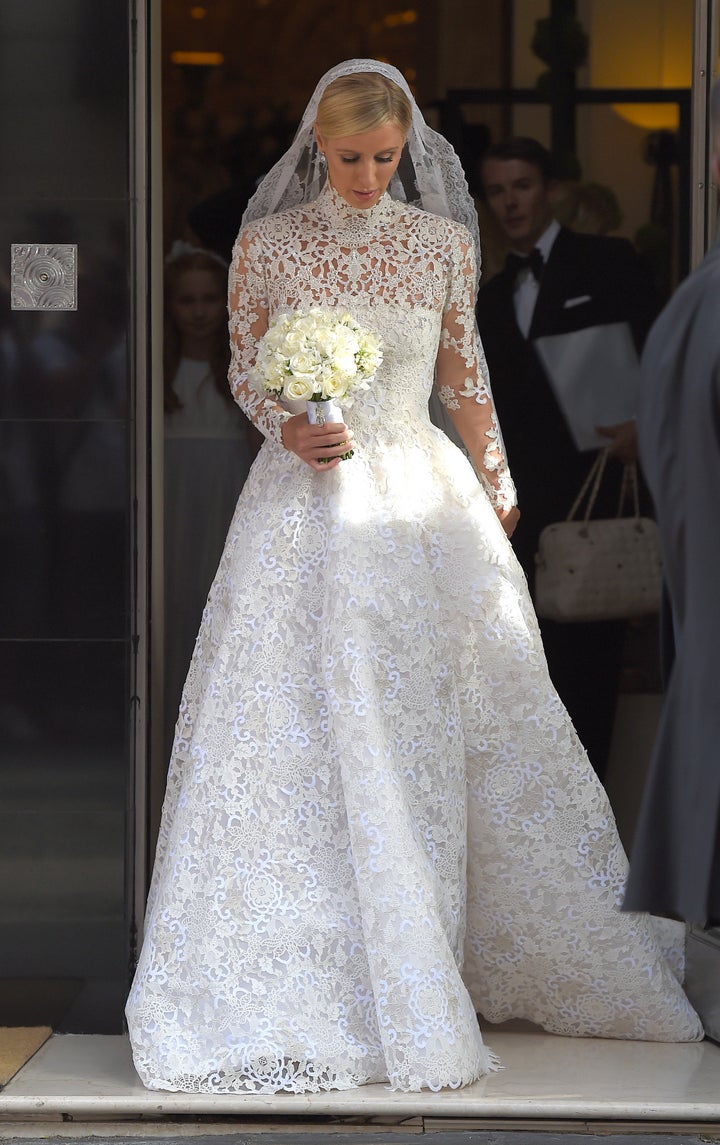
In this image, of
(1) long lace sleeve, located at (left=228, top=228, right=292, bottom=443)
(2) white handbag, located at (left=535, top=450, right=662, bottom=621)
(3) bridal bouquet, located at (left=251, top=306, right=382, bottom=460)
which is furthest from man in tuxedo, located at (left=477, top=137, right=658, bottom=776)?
(3) bridal bouquet, located at (left=251, top=306, right=382, bottom=460)

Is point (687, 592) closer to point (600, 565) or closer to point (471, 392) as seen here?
point (471, 392)

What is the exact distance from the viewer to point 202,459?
19.1 feet

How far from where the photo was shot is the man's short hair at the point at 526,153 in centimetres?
570

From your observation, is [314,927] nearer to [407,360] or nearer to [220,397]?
[407,360]

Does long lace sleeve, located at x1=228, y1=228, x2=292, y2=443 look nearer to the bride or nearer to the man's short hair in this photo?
the bride

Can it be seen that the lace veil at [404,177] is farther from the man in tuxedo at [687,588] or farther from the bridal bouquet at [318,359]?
the man in tuxedo at [687,588]

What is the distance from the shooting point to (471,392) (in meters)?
4.31

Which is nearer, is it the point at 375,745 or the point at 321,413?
the point at 375,745

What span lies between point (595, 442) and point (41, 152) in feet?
7.73

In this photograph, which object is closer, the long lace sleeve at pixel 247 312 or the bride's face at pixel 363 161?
the bride's face at pixel 363 161

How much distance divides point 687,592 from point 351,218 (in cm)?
181

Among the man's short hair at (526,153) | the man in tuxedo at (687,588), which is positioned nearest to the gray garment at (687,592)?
the man in tuxedo at (687,588)

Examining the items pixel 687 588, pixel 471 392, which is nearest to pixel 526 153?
pixel 471 392

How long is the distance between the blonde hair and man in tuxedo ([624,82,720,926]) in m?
1.37
